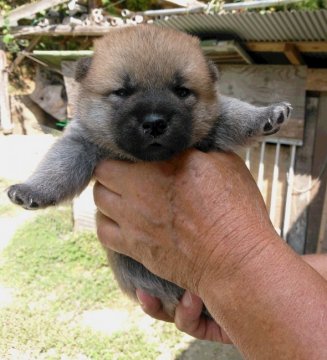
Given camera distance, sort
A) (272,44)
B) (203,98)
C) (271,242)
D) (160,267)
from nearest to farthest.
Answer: (271,242) < (160,267) < (203,98) < (272,44)

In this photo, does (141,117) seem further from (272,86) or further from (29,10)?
(29,10)

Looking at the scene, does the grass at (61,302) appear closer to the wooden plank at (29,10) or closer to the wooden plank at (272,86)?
the wooden plank at (272,86)

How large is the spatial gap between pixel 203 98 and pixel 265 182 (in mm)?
3723

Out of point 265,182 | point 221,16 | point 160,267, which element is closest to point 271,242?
point 160,267

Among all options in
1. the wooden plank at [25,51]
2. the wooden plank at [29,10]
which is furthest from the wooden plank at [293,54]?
the wooden plank at [25,51]

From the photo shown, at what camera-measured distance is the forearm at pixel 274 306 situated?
1.40 meters

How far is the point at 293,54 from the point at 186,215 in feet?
11.6

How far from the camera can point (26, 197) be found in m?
2.07

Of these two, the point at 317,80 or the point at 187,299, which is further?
the point at 317,80

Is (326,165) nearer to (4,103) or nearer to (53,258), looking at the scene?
(53,258)

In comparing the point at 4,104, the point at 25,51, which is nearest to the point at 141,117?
the point at 25,51

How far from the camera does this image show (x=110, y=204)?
6.63 ft

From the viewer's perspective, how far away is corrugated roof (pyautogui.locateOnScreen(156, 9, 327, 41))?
13.3 feet

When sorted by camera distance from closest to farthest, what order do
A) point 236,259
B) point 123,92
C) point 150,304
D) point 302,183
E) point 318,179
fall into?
point 236,259, point 123,92, point 150,304, point 318,179, point 302,183
